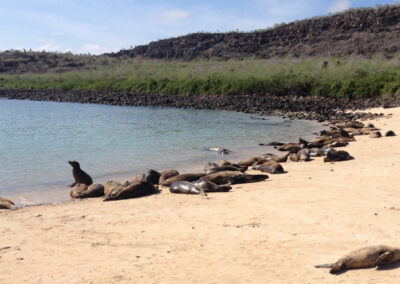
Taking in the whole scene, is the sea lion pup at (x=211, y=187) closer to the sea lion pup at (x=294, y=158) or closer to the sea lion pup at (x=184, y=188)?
the sea lion pup at (x=184, y=188)

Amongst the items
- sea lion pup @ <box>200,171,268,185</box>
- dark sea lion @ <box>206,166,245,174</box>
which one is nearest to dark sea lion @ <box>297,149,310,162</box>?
dark sea lion @ <box>206,166,245,174</box>

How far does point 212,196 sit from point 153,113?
20408 millimetres

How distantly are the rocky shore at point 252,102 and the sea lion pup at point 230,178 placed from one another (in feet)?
45.5

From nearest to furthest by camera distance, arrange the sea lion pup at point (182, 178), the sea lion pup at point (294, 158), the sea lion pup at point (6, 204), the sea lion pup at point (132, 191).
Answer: the sea lion pup at point (6, 204) → the sea lion pup at point (132, 191) → the sea lion pup at point (182, 178) → the sea lion pup at point (294, 158)

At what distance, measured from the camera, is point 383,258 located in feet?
12.8

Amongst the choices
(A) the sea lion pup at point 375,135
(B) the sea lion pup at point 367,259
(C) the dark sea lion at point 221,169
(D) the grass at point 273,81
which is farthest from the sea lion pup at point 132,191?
(D) the grass at point 273,81

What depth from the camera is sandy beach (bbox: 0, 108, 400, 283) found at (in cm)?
414

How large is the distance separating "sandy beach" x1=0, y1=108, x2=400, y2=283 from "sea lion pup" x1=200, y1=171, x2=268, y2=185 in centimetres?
46

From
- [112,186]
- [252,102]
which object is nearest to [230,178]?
[112,186]

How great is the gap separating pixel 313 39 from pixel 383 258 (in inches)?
2214

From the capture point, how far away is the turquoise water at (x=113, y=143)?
9.86 m

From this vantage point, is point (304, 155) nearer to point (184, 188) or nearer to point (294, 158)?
point (294, 158)

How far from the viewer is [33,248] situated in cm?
502

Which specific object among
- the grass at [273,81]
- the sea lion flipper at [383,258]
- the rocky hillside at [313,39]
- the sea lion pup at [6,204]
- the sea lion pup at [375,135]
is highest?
the rocky hillside at [313,39]
